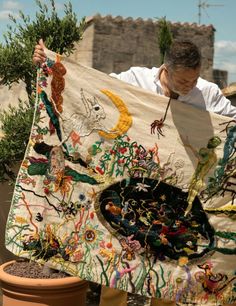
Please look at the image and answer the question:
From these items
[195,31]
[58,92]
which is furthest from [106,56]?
[58,92]

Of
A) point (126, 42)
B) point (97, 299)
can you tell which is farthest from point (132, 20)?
point (97, 299)

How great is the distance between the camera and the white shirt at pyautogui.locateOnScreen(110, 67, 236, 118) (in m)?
3.70

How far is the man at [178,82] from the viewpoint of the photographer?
3422 millimetres

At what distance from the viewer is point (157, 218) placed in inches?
145

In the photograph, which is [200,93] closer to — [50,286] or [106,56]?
[50,286]

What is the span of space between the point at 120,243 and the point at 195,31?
1005 centimetres

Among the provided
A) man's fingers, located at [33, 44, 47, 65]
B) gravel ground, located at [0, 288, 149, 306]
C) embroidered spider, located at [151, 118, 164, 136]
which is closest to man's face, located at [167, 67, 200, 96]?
embroidered spider, located at [151, 118, 164, 136]

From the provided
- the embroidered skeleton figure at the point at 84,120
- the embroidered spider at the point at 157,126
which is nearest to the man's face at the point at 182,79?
the embroidered spider at the point at 157,126

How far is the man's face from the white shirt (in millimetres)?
112

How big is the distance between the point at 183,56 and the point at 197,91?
1.16 feet

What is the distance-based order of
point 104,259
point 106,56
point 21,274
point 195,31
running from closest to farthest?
point 104,259, point 21,274, point 106,56, point 195,31

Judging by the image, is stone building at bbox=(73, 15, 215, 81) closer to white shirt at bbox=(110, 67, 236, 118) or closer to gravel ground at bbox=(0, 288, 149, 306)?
gravel ground at bbox=(0, 288, 149, 306)

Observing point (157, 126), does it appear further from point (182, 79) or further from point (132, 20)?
point (132, 20)

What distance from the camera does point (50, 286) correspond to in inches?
146
